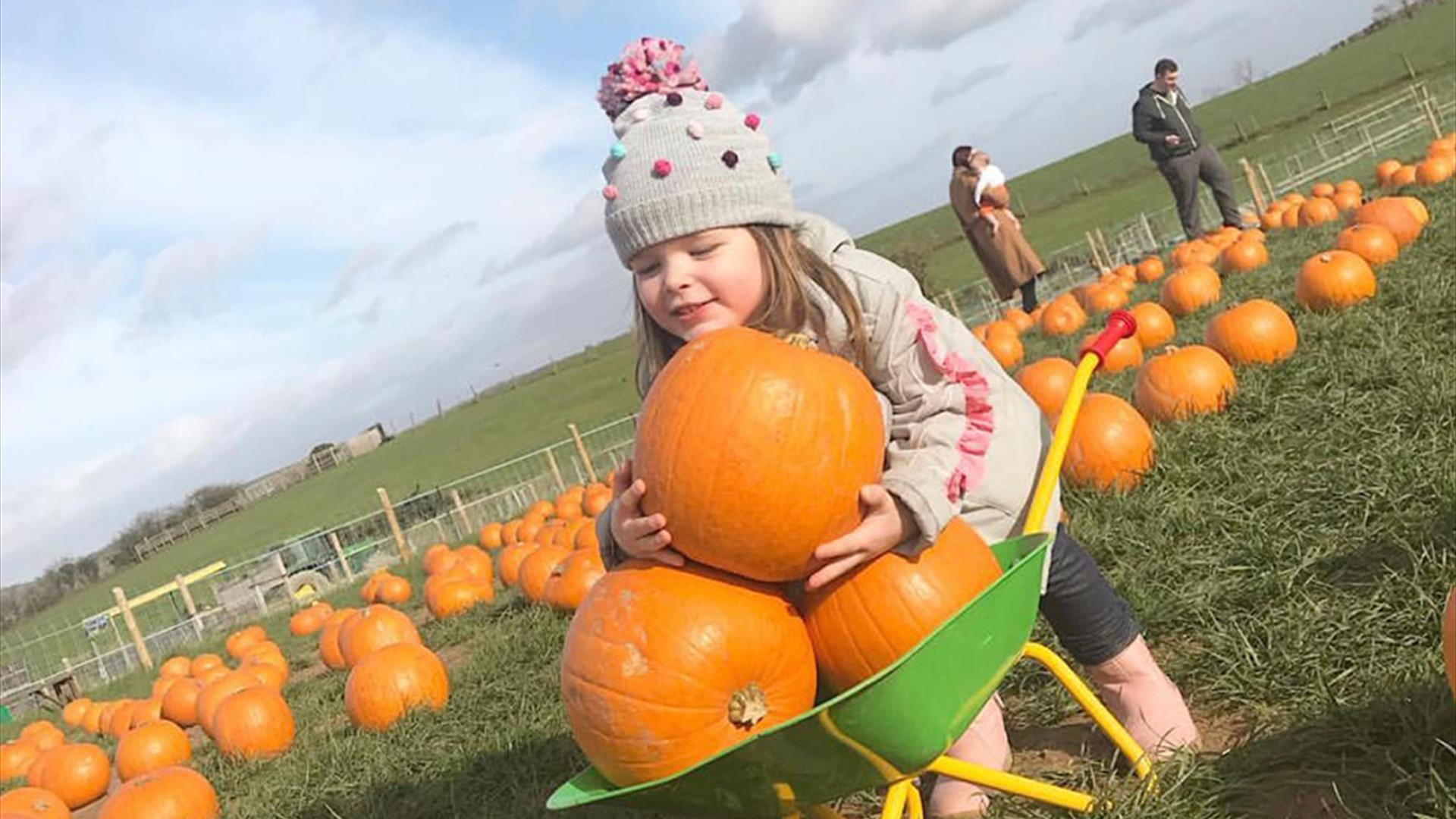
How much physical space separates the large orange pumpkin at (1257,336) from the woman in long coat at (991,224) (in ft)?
17.1

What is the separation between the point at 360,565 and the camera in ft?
90.6

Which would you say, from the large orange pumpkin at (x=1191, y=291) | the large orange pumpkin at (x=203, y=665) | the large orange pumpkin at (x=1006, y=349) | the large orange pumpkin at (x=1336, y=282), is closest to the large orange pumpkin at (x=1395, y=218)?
the large orange pumpkin at (x=1191, y=291)

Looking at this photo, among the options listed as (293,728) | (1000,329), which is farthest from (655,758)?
(1000,329)

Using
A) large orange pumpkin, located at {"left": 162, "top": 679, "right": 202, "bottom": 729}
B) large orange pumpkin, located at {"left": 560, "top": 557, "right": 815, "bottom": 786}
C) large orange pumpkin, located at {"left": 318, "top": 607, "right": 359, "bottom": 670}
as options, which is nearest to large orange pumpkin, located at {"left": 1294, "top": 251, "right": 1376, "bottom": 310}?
large orange pumpkin, located at {"left": 560, "top": 557, "right": 815, "bottom": 786}

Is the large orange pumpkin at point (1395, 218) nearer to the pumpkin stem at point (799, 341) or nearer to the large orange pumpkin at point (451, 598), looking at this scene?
the pumpkin stem at point (799, 341)

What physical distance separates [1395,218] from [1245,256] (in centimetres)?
228

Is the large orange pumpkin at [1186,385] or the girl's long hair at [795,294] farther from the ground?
the girl's long hair at [795,294]

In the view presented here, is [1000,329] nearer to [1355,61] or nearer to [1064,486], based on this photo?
[1064,486]

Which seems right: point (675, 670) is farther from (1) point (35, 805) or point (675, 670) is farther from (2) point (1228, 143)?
(2) point (1228, 143)

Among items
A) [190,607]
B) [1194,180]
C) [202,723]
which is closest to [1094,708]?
[202,723]

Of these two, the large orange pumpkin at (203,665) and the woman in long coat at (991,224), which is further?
the woman in long coat at (991,224)

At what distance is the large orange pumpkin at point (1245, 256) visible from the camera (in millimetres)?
10852

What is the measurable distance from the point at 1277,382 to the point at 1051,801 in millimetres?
4450

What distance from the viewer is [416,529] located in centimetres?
2855
